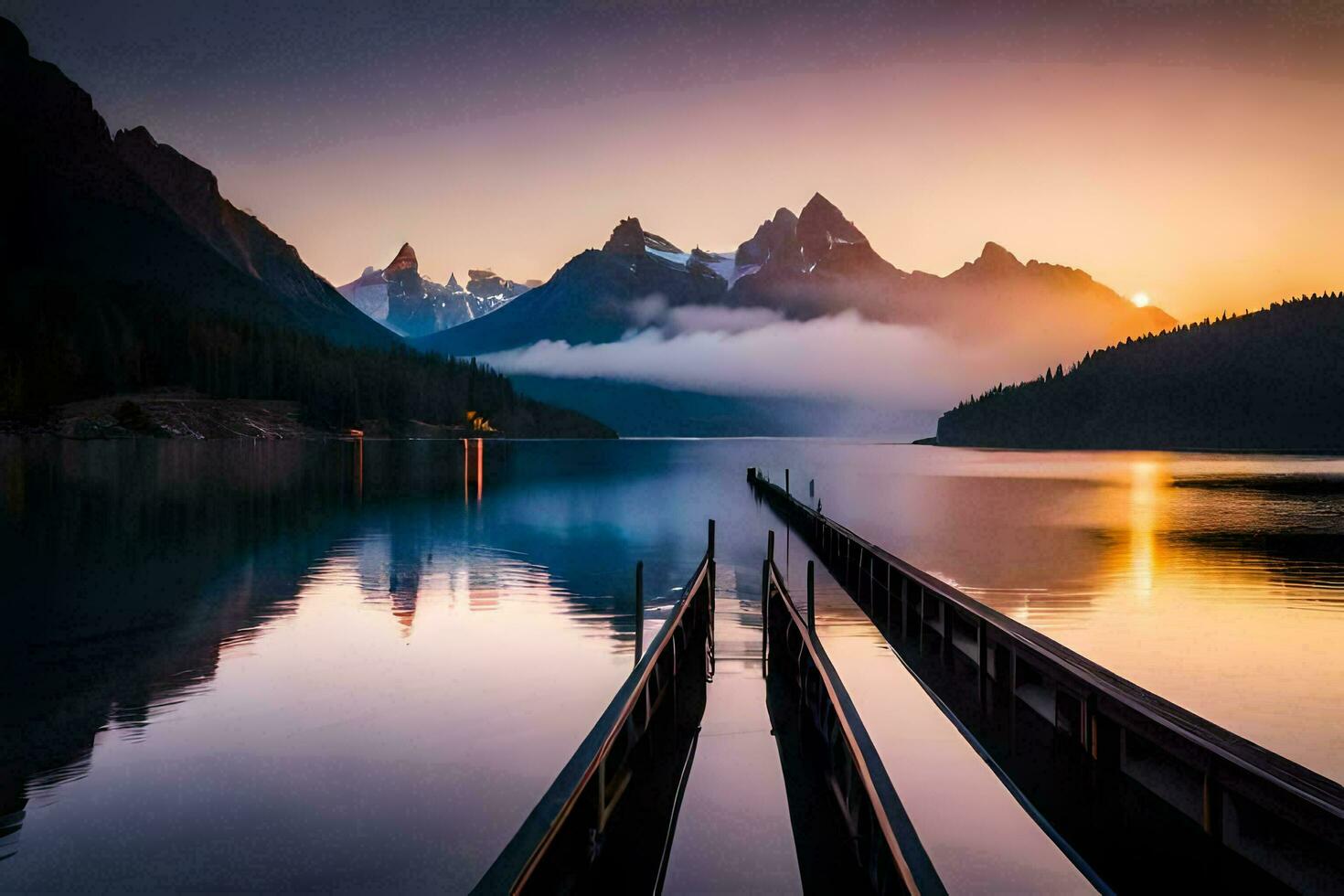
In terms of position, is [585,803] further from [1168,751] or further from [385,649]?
[385,649]

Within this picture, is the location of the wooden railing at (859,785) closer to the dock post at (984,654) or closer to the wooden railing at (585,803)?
the wooden railing at (585,803)

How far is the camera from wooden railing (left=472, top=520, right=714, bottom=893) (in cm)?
685

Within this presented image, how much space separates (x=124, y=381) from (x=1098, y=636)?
21386cm

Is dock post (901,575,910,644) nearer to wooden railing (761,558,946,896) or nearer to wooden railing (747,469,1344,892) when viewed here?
wooden railing (747,469,1344,892)

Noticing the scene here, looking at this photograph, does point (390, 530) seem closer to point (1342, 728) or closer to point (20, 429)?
point (1342, 728)

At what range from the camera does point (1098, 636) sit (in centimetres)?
2431

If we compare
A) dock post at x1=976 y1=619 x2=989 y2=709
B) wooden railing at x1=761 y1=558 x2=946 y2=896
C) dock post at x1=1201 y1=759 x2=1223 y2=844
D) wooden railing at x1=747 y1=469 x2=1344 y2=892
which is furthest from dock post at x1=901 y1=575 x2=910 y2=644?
dock post at x1=1201 y1=759 x2=1223 y2=844

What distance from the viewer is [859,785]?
403 inches

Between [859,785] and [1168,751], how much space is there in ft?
13.4

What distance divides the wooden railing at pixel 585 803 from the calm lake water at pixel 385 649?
1.45 metres

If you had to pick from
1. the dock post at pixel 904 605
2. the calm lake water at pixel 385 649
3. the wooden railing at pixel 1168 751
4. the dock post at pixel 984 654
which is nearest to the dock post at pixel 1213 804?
the wooden railing at pixel 1168 751

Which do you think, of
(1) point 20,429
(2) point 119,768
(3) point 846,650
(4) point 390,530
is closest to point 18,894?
(2) point 119,768

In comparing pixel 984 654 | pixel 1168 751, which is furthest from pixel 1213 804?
pixel 984 654

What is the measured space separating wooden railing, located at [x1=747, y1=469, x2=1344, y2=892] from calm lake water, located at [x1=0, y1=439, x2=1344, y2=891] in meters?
2.93
